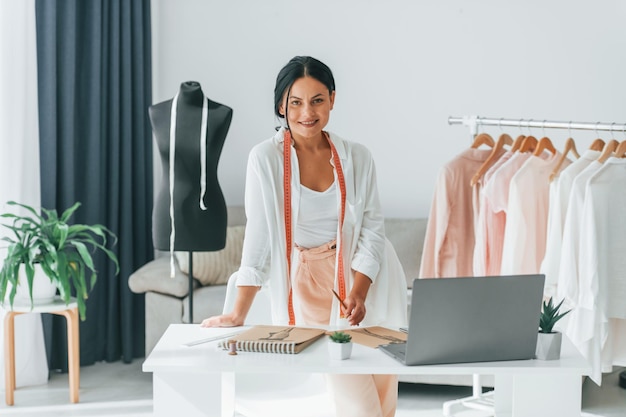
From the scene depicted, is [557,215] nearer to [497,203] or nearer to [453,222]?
[497,203]

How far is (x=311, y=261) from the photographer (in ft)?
7.78

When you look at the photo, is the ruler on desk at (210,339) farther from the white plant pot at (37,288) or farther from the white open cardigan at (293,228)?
the white plant pot at (37,288)

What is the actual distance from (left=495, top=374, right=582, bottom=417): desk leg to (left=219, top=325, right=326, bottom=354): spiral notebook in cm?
48

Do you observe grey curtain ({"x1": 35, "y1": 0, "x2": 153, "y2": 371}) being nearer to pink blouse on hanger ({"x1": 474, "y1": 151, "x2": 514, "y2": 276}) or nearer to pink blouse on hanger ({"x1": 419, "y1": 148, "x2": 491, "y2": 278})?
pink blouse on hanger ({"x1": 419, "y1": 148, "x2": 491, "y2": 278})

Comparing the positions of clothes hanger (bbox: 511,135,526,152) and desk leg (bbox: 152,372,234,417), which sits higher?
clothes hanger (bbox: 511,135,526,152)

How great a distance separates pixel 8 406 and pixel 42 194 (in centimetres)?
106

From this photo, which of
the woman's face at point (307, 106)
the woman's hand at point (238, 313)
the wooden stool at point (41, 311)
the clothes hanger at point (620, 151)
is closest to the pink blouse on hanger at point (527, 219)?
the clothes hanger at point (620, 151)

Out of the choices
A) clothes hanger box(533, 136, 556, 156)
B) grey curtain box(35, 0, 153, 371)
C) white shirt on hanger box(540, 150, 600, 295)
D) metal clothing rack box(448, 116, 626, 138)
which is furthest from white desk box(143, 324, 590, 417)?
grey curtain box(35, 0, 153, 371)

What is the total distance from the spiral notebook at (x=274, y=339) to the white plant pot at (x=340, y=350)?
0.09 meters

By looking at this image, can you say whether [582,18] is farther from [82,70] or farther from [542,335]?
[542,335]

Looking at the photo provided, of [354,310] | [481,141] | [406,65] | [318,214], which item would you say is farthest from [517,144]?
[354,310]

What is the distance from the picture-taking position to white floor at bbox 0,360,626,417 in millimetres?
3789

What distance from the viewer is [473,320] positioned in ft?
5.97

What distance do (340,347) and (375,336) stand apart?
0.74 feet
